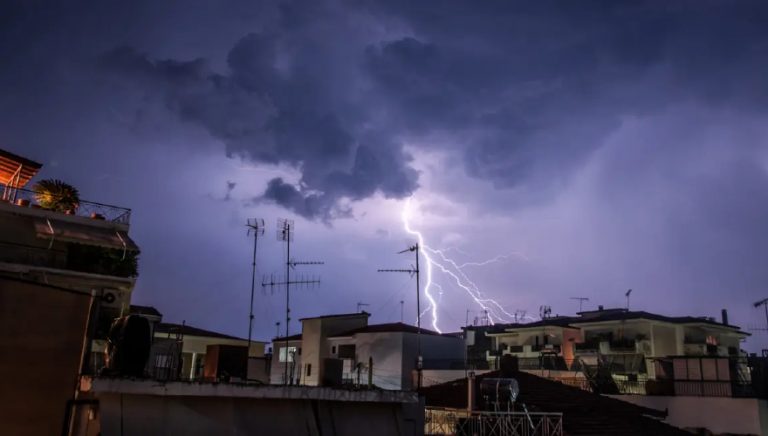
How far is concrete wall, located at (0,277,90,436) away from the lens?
16000mm

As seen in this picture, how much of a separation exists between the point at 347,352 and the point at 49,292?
31.2 meters

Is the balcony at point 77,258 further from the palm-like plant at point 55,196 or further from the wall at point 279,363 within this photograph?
the wall at point 279,363

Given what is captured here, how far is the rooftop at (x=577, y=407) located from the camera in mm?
21734

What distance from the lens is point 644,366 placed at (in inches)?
1719

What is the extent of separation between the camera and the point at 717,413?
28875mm

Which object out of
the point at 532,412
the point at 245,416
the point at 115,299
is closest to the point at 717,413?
the point at 532,412

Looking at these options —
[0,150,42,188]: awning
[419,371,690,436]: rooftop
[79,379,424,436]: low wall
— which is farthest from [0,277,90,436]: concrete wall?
[419,371,690,436]: rooftop

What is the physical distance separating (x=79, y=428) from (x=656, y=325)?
140 feet

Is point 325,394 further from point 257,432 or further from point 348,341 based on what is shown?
point 348,341

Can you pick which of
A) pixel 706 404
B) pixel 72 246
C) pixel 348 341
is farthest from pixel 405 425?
pixel 348 341

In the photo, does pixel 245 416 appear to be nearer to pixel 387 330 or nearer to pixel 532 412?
pixel 532 412

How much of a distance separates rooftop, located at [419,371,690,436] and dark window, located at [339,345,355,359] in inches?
780

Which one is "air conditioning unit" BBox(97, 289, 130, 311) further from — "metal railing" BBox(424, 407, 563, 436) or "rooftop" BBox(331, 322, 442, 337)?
"rooftop" BBox(331, 322, 442, 337)

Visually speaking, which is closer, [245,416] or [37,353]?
[245,416]
